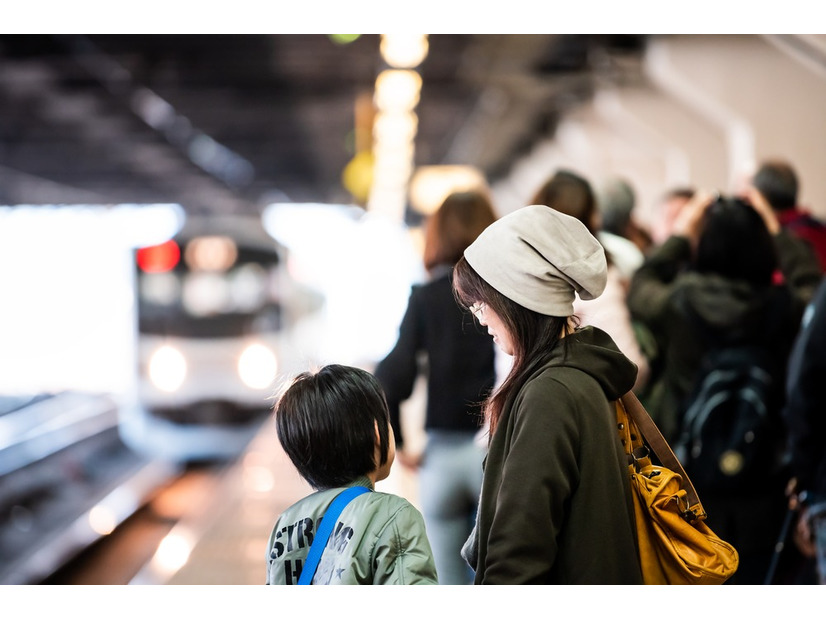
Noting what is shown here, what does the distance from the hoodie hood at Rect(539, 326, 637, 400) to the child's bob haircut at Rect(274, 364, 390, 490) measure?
0.36 metres

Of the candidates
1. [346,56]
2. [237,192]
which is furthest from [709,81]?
[237,192]

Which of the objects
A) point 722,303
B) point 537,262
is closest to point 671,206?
point 722,303

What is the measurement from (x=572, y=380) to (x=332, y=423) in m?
0.46

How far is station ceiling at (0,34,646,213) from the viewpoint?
35.8 ft

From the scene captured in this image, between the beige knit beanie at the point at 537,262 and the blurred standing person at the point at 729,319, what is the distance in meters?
1.48

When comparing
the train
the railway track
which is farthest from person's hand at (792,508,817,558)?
the train

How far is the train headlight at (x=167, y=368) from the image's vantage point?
979cm

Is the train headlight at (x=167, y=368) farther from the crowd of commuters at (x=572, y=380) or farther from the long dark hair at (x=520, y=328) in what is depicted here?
the long dark hair at (x=520, y=328)

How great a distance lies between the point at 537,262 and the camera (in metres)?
1.77

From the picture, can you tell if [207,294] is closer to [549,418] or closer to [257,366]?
[257,366]

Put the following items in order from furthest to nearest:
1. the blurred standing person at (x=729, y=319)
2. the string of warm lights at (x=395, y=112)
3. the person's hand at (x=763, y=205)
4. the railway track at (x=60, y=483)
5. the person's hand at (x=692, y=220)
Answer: the railway track at (x=60, y=483) < the string of warm lights at (x=395, y=112) < the person's hand at (x=763, y=205) < the person's hand at (x=692, y=220) < the blurred standing person at (x=729, y=319)

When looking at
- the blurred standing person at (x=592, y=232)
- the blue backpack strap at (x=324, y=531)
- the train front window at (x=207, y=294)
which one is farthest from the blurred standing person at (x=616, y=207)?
the train front window at (x=207, y=294)
